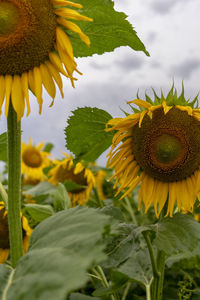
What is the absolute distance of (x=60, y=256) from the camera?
0.68m

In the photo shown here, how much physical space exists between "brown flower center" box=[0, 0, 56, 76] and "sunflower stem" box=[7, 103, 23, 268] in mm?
144

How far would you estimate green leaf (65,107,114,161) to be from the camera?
1.36m

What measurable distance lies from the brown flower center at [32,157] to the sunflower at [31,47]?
264cm

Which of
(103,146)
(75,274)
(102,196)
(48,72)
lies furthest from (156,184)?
(102,196)

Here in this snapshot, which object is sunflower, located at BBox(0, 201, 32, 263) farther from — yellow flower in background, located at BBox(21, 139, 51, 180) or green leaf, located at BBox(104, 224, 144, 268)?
yellow flower in background, located at BBox(21, 139, 51, 180)

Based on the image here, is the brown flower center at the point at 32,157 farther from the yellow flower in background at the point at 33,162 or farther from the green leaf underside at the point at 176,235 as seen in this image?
the green leaf underside at the point at 176,235

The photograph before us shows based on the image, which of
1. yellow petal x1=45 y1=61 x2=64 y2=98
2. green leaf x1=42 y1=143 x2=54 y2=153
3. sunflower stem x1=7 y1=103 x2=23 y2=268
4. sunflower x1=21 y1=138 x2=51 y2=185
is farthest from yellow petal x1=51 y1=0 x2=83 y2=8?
green leaf x1=42 y1=143 x2=54 y2=153

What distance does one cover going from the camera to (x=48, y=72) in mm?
1057

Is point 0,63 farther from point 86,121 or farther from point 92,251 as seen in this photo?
point 92,251

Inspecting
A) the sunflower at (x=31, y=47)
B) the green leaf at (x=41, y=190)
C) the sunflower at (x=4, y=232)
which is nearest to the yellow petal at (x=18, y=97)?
the sunflower at (x=31, y=47)

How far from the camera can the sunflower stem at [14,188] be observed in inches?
39.9

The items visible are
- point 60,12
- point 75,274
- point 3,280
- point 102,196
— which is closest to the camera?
point 75,274

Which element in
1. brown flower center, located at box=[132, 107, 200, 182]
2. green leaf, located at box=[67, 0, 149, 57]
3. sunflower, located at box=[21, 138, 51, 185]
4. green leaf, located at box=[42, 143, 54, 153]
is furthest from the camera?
green leaf, located at box=[42, 143, 54, 153]

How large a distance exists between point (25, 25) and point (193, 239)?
0.69 metres
